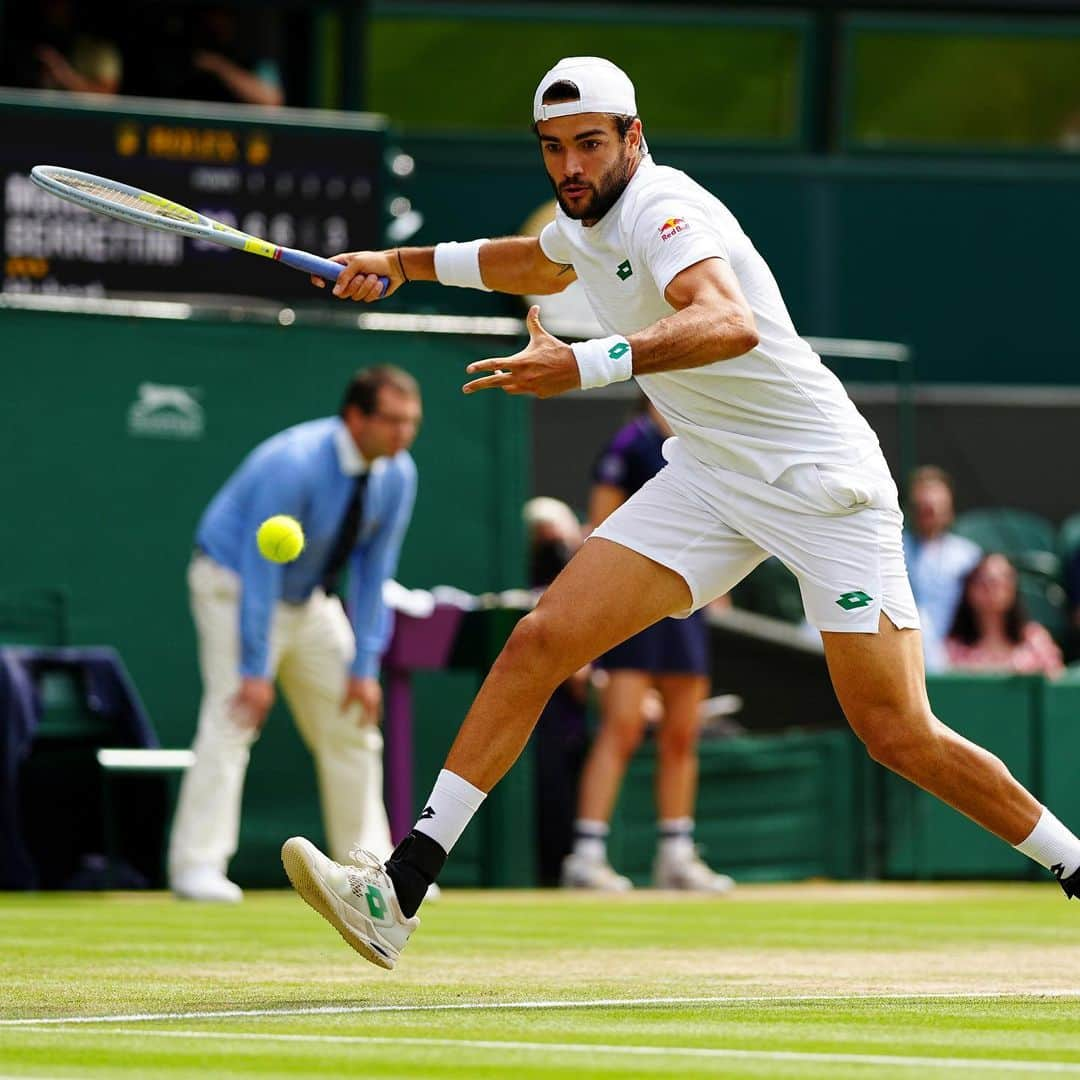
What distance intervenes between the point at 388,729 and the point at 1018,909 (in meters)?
3.19

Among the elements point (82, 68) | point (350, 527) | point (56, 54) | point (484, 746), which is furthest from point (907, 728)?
point (56, 54)

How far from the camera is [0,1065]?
4.74 metres

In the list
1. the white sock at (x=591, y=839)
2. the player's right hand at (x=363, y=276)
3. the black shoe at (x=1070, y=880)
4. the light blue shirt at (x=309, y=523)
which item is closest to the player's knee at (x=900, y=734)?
the black shoe at (x=1070, y=880)

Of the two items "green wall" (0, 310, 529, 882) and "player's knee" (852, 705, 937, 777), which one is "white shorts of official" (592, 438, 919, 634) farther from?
"green wall" (0, 310, 529, 882)

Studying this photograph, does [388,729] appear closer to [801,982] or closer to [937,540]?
[937,540]

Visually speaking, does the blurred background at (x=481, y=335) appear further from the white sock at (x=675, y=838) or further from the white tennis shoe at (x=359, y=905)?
the white tennis shoe at (x=359, y=905)

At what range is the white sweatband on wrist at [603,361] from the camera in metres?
5.88

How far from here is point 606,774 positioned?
1223cm

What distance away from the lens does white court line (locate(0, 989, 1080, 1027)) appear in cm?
564

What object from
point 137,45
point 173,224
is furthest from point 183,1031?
point 137,45

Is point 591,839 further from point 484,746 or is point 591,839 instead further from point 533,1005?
point 533,1005

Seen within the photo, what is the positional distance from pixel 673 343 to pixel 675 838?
21.3 ft

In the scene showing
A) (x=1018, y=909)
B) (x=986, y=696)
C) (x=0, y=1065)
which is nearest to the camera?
(x=0, y=1065)

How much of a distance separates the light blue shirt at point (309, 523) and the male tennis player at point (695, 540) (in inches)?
170
